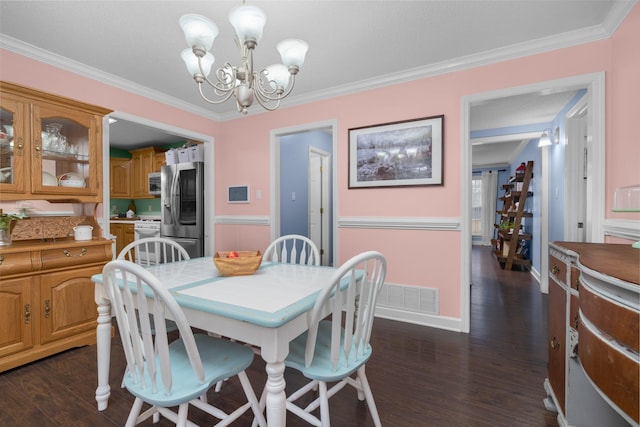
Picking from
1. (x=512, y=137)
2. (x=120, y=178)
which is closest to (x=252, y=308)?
(x=512, y=137)

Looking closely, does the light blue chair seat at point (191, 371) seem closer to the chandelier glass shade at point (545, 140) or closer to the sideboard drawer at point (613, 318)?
the sideboard drawer at point (613, 318)

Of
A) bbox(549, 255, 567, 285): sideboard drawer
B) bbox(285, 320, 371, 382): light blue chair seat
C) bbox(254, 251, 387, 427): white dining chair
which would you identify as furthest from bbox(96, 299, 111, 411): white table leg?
bbox(549, 255, 567, 285): sideboard drawer

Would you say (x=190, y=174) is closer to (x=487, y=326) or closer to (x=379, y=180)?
(x=379, y=180)

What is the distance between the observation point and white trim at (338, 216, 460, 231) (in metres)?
2.62

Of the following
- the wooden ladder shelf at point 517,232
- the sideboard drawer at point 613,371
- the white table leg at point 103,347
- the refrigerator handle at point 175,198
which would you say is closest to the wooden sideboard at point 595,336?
the sideboard drawer at point 613,371

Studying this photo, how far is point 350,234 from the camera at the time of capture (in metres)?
3.11

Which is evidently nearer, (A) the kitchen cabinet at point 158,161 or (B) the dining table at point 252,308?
(B) the dining table at point 252,308

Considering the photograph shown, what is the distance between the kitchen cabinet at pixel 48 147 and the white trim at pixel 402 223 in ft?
7.49

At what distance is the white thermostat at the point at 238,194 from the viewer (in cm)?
379

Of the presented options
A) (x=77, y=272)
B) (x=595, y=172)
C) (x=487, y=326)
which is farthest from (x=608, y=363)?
(x=77, y=272)

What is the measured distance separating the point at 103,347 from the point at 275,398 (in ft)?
3.65

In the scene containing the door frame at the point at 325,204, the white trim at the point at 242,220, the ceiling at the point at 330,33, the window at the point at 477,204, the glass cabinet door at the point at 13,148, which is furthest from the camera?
the window at the point at 477,204

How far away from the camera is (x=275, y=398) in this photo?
3.33 feet

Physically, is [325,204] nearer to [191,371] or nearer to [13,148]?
[13,148]
